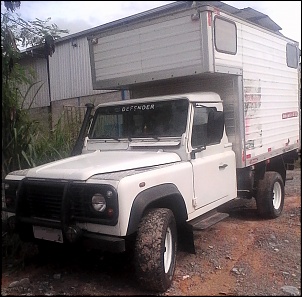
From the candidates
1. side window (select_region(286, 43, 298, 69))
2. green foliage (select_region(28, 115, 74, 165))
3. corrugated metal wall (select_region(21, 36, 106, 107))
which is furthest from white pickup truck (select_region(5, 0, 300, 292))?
corrugated metal wall (select_region(21, 36, 106, 107))

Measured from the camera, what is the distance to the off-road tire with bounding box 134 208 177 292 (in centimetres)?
384

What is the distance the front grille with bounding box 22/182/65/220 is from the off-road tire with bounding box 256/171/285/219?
3982 mm

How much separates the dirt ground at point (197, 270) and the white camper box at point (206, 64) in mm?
1241

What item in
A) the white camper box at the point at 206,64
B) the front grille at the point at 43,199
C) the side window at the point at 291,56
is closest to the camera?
the front grille at the point at 43,199

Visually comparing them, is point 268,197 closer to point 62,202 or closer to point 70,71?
point 62,202

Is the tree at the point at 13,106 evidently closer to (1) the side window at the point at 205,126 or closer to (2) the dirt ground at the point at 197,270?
(2) the dirt ground at the point at 197,270

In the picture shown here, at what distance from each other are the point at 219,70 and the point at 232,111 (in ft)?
2.57

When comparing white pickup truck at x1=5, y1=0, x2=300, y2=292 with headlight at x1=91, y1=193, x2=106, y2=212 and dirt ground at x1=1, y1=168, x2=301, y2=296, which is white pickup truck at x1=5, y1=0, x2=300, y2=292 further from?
dirt ground at x1=1, y1=168, x2=301, y2=296

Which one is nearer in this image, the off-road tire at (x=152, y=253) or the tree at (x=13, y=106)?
the off-road tire at (x=152, y=253)

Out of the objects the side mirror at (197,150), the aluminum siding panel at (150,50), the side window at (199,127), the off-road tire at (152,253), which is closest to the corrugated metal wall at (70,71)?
the aluminum siding panel at (150,50)

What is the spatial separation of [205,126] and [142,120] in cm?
87

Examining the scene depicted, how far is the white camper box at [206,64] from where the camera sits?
5305mm

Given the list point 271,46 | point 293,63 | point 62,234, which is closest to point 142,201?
point 62,234

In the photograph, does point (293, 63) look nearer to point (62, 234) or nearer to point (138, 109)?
point (138, 109)
